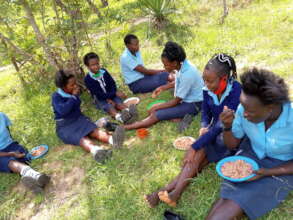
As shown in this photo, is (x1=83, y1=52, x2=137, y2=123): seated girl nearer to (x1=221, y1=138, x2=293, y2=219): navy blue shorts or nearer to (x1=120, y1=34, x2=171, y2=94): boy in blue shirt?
(x1=120, y1=34, x2=171, y2=94): boy in blue shirt

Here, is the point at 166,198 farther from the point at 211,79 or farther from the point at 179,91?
the point at 179,91

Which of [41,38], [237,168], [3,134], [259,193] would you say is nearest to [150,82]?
[41,38]

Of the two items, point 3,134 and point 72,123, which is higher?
point 3,134

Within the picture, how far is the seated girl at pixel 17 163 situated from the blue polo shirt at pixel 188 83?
1.73 metres

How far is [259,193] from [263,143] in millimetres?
339

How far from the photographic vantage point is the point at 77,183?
274 cm

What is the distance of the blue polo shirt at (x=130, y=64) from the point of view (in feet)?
13.0

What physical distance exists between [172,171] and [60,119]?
156 cm

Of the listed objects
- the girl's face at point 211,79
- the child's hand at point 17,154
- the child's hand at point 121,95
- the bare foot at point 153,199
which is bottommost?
the bare foot at point 153,199

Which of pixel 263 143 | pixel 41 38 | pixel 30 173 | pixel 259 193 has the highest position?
pixel 41 38

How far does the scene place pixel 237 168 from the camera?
1.91 meters

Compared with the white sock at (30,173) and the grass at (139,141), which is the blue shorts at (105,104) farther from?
the white sock at (30,173)

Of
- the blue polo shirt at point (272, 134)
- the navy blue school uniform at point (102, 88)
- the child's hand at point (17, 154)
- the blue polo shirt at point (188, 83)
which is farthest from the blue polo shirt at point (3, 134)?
the blue polo shirt at point (272, 134)

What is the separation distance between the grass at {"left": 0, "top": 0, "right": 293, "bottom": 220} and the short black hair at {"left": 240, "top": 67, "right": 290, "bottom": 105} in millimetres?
890
